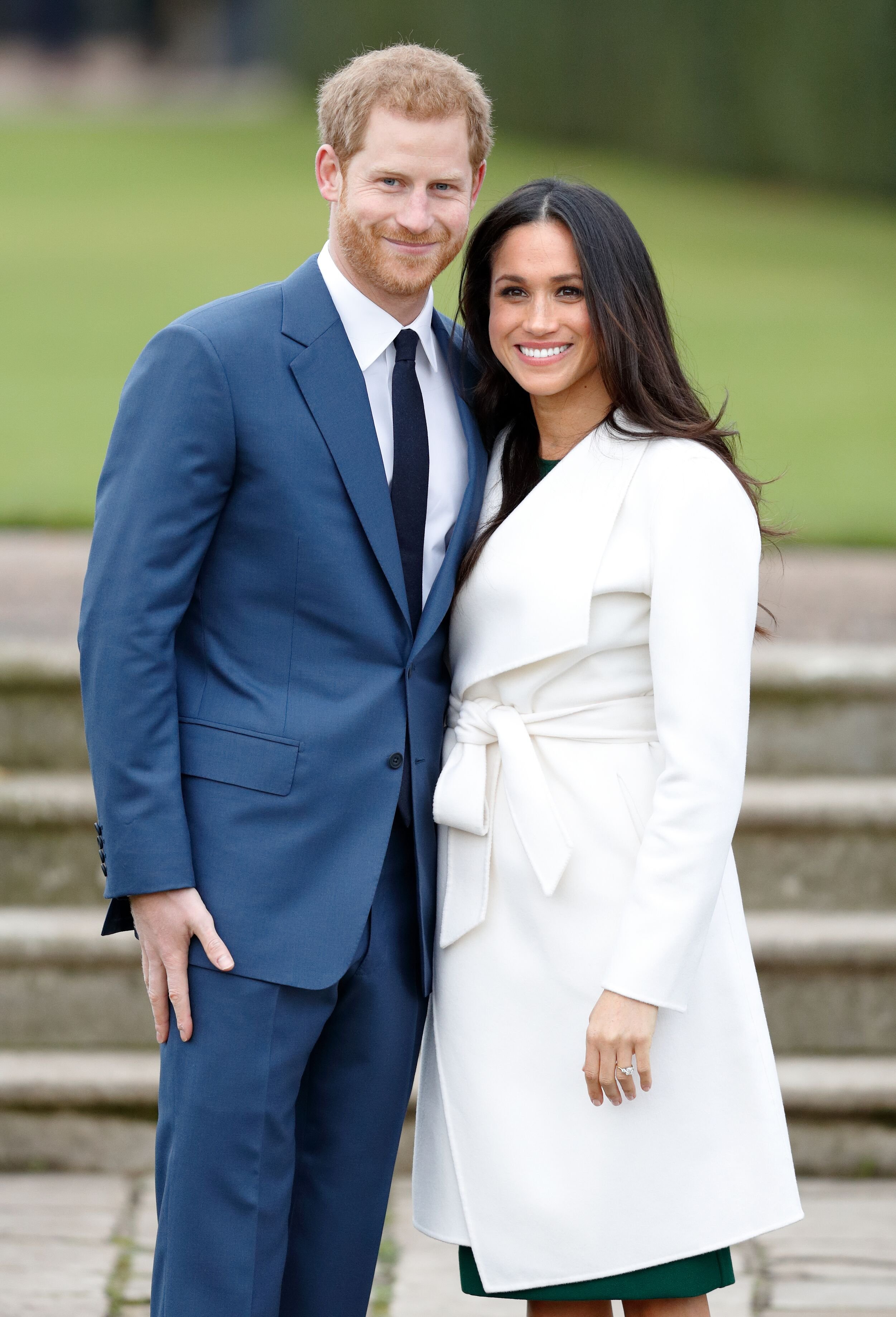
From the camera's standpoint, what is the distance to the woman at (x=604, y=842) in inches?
82.6

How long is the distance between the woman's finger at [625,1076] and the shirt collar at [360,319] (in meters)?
1.01

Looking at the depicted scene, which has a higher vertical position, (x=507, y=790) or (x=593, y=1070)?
(x=507, y=790)

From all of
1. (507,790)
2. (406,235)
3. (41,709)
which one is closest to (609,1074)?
(507,790)

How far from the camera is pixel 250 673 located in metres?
2.18

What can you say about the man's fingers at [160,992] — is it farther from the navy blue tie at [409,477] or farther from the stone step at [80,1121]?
the stone step at [80,1121]

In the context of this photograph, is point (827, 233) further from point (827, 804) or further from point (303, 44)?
point (303, 44)

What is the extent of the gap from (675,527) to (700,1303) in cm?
109

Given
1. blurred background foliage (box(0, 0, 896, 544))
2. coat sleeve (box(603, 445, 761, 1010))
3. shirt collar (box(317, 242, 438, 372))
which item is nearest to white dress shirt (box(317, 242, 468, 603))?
shirt collar (box(317, 242, 438, 372))

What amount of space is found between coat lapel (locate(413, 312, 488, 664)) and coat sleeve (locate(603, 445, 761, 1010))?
309 mm

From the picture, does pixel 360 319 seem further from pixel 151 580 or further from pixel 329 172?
pixel 151 580

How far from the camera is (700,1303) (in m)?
2.25

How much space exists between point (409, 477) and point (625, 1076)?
2.84ft

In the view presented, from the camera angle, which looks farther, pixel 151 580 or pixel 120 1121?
pixel 120 1121

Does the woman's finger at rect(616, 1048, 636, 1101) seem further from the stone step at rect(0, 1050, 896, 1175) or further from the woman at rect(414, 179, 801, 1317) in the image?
the stone step at rect(0, 1050, 896, 1175)
